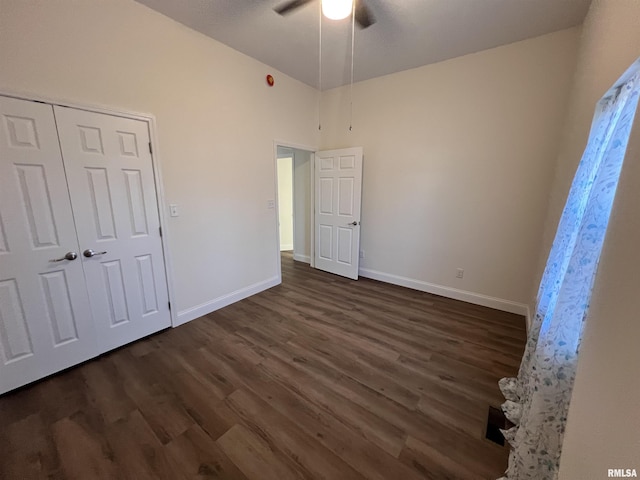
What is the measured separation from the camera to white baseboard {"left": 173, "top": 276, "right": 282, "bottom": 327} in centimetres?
275

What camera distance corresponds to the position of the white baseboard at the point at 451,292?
2.97 m

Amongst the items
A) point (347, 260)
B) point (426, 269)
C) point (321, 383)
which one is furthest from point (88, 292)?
point (426, 269)

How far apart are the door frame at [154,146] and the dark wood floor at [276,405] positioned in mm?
491

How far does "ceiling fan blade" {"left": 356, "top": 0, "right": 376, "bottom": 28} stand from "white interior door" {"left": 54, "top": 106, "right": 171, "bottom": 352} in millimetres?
2066

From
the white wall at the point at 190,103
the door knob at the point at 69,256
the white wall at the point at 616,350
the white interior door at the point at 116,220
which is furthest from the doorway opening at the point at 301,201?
the white wall at the point at 616,350

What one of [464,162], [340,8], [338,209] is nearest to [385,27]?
[340,8]

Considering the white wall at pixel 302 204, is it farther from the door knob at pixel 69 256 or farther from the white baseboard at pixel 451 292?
the door knob at pixel 69 256

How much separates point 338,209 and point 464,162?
1.83 m

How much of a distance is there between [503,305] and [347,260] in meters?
2.12

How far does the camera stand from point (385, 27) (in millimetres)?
2365

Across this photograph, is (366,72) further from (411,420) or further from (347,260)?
(411,420)

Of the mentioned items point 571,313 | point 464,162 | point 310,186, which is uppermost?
point 464,162

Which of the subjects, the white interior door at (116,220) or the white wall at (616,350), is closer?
the white wall at (616,350)

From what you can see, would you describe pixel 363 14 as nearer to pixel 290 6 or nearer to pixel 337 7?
pixel 337 7
